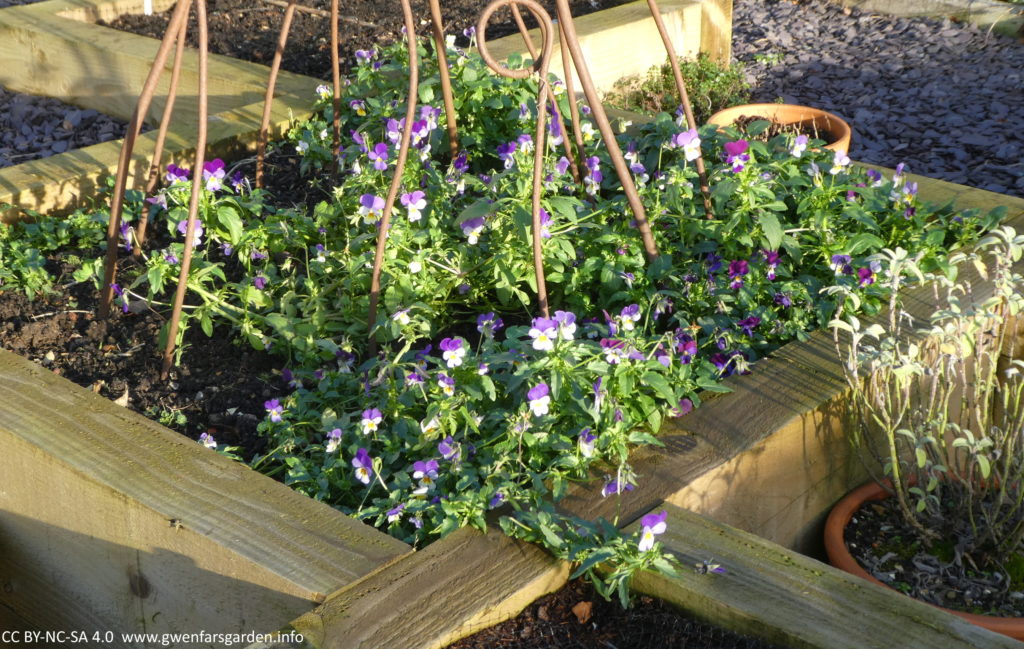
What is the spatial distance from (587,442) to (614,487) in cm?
10

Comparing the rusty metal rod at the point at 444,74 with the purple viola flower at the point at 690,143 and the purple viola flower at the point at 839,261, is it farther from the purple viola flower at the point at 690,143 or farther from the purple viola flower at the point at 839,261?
the purple viola flower at the point at 839,261

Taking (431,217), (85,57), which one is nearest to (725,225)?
(431,217)

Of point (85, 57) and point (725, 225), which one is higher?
point (85, 57)

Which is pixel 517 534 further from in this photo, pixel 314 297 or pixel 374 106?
pixel 374 106

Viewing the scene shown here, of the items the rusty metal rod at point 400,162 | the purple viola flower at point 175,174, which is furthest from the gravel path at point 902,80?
the purple viola flower at point 175,174

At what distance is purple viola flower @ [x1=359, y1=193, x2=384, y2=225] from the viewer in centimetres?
277

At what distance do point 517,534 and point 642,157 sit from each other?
1.77 meters

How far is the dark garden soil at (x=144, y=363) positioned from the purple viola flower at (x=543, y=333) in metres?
0.76

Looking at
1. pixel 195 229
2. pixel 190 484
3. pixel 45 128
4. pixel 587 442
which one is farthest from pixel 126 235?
pixel 45 128

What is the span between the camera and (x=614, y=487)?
205 centimetres

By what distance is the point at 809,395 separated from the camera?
233 cm

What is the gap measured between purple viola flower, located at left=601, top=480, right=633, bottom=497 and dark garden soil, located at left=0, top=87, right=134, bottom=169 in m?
3.54

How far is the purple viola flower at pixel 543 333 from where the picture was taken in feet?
7.12

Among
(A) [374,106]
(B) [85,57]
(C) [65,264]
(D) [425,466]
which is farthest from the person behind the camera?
(B) [85,57]
